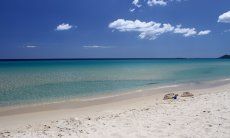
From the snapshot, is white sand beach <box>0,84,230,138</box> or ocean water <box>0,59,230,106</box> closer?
white sand beach <box>0,84,230,138</box>

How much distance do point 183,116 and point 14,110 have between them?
7376mm

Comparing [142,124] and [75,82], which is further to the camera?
[75,82]

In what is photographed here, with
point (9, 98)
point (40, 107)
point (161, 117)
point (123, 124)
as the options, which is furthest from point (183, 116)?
point (9, 98)

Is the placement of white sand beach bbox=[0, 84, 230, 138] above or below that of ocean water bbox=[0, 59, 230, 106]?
above

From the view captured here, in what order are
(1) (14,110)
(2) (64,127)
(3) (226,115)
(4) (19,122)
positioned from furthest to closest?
(1) (14,110) < (4) (19,122) < (3) (226,115) < (2) (64,127)

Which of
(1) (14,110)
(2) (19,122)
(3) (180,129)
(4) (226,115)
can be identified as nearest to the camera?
(3) (180,129)

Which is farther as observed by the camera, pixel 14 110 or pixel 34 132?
pixel 14 110

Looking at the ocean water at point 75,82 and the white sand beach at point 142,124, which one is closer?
the white sand beach at point 142,124

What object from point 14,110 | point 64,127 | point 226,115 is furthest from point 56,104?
point 226,115

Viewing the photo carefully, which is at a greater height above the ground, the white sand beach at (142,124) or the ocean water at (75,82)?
the white sand beach at (142,124)

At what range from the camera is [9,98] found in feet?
50.4

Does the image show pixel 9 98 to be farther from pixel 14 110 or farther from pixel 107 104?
pixel 107 104

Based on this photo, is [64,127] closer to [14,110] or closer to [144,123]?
[144,123]

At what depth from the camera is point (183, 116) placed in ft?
29.2
